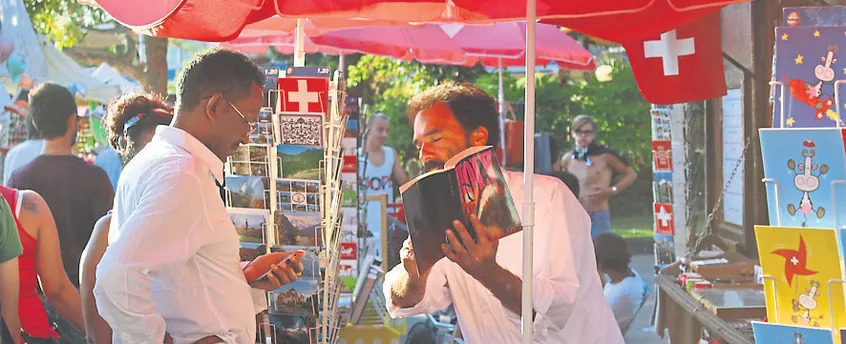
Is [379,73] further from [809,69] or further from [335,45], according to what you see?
[809,69]

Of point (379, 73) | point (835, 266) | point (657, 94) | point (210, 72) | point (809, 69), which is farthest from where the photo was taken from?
point (379, 73)

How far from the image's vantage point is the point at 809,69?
3.84 meters

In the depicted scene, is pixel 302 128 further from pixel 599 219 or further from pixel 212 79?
pixel 599 219

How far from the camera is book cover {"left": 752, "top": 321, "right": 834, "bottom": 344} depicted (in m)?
3.62

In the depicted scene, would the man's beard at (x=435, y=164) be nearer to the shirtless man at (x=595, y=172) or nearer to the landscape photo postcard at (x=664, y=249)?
the landscape photo postcard at (x=664, y=249)

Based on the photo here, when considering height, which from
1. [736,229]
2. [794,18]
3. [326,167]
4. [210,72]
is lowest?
[736,229]

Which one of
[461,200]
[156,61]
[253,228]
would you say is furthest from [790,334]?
[156,61]

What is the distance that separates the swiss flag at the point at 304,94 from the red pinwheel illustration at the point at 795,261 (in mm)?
1853

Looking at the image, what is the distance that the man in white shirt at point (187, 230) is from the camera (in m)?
2.81

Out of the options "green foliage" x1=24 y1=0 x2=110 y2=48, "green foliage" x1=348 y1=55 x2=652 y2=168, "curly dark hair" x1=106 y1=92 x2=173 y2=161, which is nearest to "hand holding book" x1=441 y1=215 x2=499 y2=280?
"curly dark hair" x1=106 y1=92 x2=173 y2=161

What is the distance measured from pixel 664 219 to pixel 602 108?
11226 millimetres

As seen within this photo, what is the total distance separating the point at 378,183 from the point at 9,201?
568cm

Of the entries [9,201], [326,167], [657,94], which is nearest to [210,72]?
[326,167]

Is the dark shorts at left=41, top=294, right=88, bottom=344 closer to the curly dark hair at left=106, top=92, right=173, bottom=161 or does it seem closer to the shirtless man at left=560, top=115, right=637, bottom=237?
the curly dark hair at left=106, top=92, right=173, bottom=161
